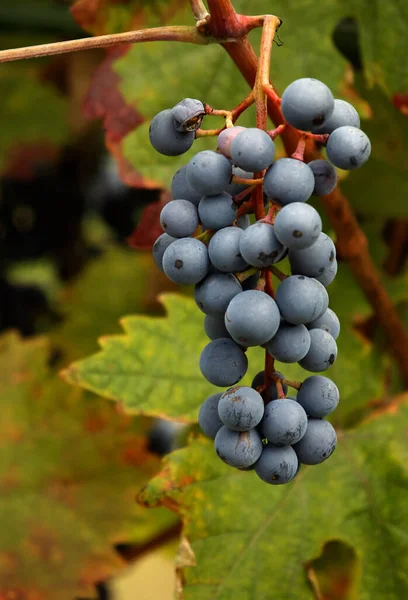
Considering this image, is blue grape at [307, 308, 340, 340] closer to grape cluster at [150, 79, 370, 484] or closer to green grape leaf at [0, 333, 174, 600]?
grape cluster at [150, 79, 370, 484]

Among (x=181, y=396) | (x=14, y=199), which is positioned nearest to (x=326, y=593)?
(x=181, y=396)

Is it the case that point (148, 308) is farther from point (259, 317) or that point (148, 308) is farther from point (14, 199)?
point (259, 317)

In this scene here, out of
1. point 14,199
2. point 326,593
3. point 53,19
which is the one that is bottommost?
point 326,593

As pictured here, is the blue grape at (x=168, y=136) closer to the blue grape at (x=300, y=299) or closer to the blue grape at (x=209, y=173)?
the blue grape at (x=209, y=173)

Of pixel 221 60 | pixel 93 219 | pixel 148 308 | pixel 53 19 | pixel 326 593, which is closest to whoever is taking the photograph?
pixel 221 60

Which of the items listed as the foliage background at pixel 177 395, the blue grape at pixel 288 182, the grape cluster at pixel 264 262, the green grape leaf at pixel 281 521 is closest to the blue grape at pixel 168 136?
the grape cluster at pixel 264 262
